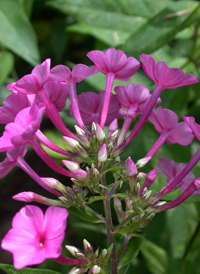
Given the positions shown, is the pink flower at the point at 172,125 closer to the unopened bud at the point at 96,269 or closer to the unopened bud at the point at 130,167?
the unopened bud at the point at 130,167

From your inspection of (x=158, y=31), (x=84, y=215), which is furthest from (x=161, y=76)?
(x=158, y=31)

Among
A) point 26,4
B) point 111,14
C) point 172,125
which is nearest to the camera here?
point 172,125

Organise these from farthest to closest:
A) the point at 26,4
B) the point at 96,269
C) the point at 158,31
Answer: the point at 26,4, the point at 158,31, the point at 96,269

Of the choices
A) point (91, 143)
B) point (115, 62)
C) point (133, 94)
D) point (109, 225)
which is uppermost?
point (115, 62)

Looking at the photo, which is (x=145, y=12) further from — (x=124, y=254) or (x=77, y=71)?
(x=124, y=254)

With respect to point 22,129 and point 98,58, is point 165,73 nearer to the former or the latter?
point 98,58

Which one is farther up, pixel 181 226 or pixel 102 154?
pixel 102 154

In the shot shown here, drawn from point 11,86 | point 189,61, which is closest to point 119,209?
point 11,86
